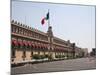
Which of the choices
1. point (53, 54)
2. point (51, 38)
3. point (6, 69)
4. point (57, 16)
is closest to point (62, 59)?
point (53, 54)

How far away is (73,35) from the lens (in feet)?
8.55

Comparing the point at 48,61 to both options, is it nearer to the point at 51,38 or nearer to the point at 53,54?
the point at 53,54

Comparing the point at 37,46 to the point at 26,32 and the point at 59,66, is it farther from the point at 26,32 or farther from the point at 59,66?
the point at 59,66

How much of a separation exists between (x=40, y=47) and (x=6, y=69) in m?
0.47

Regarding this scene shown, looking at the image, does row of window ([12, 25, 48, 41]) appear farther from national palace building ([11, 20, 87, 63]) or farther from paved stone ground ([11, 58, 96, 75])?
paved stone ground ([11, 58, 96, 75])

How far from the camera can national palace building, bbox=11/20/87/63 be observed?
229 cm

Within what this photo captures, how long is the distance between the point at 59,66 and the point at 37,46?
1.24 ft

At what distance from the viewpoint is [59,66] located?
8.25 feet

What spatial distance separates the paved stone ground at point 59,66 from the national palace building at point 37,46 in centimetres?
7

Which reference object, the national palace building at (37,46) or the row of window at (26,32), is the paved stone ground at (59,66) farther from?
the row of window at (26,32)

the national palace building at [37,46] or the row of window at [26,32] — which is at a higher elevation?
the row of window at [26,32]

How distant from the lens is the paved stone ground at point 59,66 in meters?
2.33

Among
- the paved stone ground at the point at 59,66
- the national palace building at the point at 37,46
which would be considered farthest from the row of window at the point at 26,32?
the paved stone ground at the point at 59,66

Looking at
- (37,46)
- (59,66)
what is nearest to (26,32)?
(37,46)
